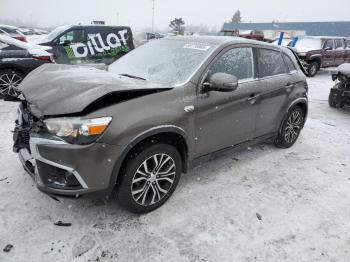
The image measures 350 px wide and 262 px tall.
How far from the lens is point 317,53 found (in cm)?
1378

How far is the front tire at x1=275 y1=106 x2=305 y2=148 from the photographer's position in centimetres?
480

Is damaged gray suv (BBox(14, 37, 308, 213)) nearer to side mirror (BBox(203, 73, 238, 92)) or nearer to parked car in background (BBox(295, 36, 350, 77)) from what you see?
side mirror (BBox(203, 73, 238, 92))

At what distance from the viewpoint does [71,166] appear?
2496 millimetres

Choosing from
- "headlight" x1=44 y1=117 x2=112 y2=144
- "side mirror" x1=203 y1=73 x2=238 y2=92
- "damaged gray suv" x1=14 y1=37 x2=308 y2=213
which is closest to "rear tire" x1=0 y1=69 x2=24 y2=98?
"damaged gray suv" x1=14 y1=37 x2=308 y2=213

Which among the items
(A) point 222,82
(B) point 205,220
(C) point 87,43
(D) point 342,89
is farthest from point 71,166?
(C) point 87,43

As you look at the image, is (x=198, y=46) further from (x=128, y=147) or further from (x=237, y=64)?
(x=128, y=147)

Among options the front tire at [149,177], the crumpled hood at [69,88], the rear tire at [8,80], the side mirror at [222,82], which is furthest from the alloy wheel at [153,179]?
the rear tire at [8,80]

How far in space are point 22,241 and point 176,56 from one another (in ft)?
8.21

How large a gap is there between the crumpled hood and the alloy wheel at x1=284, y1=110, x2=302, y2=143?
106 inches

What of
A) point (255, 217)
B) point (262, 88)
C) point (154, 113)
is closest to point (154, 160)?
point (154, 113)

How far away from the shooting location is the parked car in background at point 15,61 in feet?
22.9

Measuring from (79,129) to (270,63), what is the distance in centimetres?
300

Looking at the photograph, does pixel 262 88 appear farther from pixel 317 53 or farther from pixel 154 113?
pixel 317 53

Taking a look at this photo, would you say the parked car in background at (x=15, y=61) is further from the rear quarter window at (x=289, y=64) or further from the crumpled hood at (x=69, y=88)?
the rear quarter window at (x=289, y=64)
